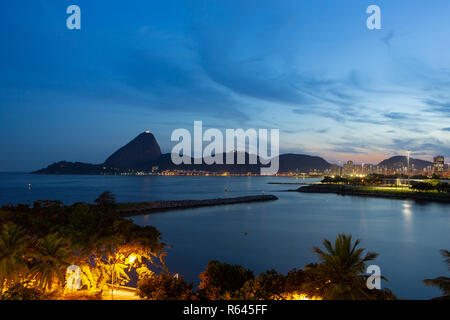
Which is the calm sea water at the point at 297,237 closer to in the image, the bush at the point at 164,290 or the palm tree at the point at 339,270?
the bush at the point at 164,290

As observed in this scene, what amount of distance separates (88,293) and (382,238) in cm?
2873

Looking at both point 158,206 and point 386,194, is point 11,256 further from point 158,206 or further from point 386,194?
point 386,194

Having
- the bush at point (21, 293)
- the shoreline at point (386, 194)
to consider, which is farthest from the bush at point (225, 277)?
the shoreline at point (386, 194)

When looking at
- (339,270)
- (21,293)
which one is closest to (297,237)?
(339,270)

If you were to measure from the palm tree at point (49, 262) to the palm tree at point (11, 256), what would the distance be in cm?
39

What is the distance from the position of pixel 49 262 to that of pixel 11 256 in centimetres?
97

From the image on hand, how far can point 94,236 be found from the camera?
1052cm

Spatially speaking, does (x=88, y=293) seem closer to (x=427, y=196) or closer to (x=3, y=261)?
(x=3, y=261)

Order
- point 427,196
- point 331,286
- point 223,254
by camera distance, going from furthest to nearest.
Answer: point 427,196
point 223,254
point 331,286

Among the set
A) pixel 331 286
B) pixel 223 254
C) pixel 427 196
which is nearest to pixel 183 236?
pixel 223 254

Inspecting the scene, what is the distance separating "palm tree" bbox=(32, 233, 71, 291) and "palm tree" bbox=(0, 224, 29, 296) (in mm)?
393

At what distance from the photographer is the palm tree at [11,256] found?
8586 mm

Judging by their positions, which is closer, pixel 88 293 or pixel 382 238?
pixel 88 293
